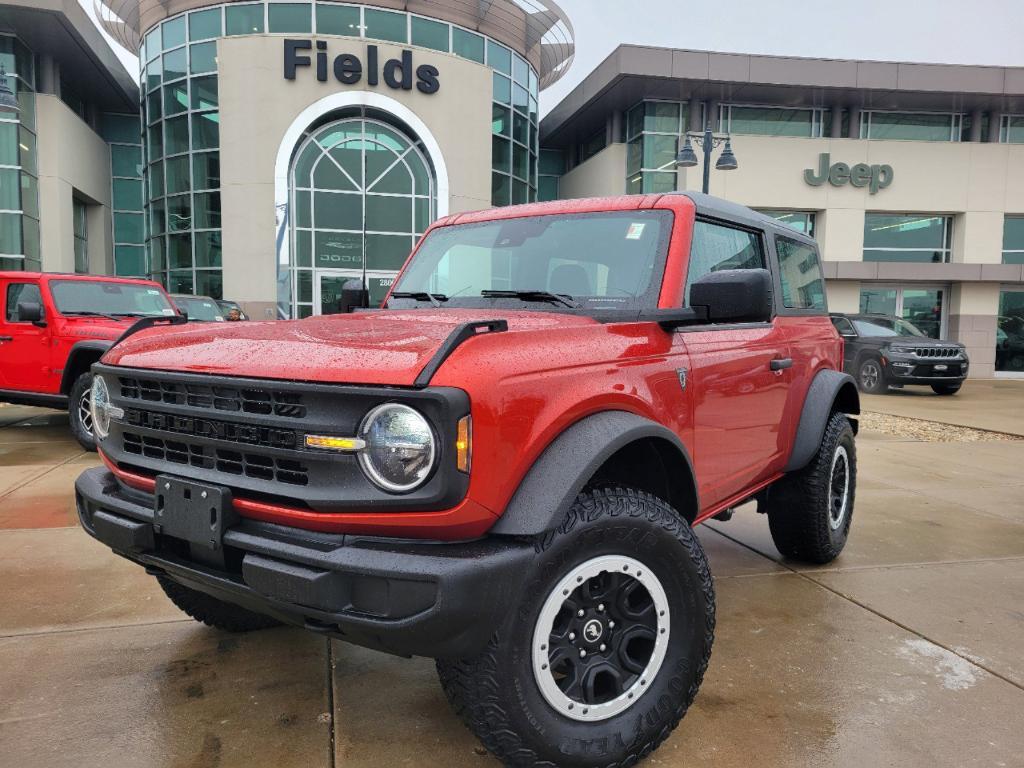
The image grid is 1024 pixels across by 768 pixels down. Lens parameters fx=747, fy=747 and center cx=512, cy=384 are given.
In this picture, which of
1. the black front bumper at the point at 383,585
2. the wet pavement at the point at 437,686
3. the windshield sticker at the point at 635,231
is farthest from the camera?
the windshield sticker at the point at 635,231

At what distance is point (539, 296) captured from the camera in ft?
9.71

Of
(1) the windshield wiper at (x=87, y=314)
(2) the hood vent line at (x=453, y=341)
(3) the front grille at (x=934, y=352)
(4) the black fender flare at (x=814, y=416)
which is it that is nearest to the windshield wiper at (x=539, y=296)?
(2) the hood vent line at (x=453, y=341)

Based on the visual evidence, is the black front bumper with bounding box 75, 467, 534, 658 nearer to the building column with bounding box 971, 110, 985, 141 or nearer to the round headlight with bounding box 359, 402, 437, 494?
the round headlight with bounding box 359, 402, 437, 494

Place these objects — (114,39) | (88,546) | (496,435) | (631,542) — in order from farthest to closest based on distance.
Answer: (114,39)
(88,546)
(631,542)
(496,435)

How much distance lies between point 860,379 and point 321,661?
15139mm

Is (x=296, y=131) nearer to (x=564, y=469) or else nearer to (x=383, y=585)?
(x=564, y=469)

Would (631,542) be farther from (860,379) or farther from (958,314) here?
(958,314)

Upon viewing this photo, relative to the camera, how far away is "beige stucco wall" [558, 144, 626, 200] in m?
25.6

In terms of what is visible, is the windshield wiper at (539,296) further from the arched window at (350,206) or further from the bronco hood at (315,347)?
the arched window at (350,206)

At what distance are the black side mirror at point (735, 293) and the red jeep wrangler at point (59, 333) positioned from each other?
6.93m

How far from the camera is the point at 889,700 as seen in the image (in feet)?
9.00

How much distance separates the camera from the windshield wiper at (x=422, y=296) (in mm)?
3326

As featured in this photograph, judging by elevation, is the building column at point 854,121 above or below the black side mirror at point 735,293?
above

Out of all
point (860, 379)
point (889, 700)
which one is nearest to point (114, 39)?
point (860, 379)
